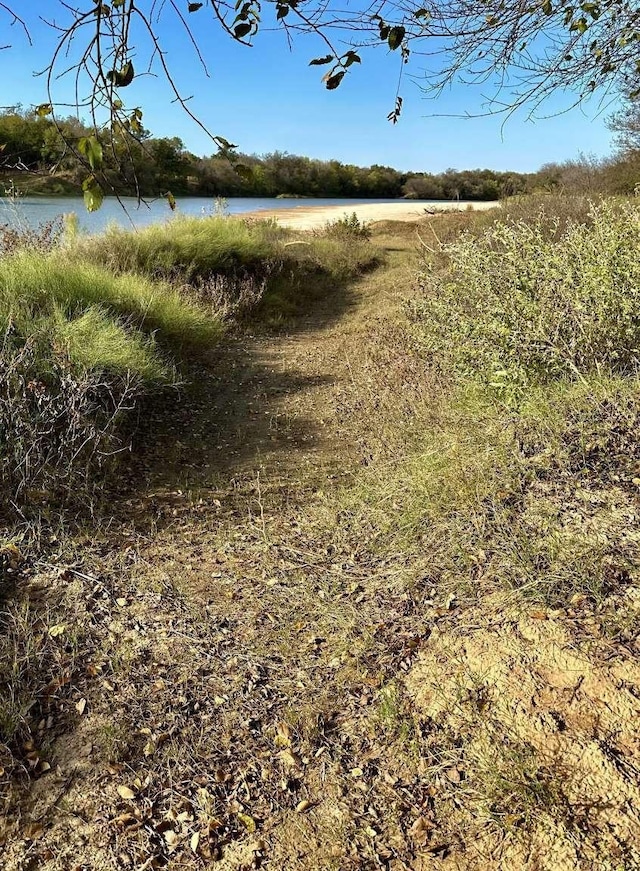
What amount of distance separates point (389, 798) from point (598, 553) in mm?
1323

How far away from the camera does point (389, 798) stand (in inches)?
A: 78.9

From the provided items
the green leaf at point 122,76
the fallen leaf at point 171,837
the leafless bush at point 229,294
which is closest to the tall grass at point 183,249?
the leafless bush at point 229,294

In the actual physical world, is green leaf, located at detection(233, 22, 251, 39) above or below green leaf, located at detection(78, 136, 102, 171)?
above

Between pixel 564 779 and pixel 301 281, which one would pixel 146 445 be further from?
pixel 301 281

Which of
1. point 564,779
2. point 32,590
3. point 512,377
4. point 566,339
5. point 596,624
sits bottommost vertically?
point 32,590

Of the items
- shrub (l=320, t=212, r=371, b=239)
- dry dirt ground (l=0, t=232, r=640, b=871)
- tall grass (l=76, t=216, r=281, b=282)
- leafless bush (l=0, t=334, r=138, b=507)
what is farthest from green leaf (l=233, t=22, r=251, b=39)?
shrub (l=320, t=212, r=371, b=239)

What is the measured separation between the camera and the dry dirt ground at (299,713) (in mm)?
1851

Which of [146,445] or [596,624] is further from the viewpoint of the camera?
[146,445]

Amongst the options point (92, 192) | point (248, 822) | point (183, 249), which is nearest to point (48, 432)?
point (248, 822)

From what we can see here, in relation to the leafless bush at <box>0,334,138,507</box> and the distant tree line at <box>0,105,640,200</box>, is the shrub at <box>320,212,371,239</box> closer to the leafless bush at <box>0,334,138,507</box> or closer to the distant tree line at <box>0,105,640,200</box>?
the distant tree line at <box>0,105,640,200</box>

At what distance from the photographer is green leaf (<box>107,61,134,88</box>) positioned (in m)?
1.26

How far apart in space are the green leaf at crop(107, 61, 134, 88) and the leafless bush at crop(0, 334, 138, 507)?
2.83 metres

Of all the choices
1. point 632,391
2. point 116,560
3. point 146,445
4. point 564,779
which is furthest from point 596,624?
point 146,445

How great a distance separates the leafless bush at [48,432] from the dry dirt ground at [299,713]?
440mm
